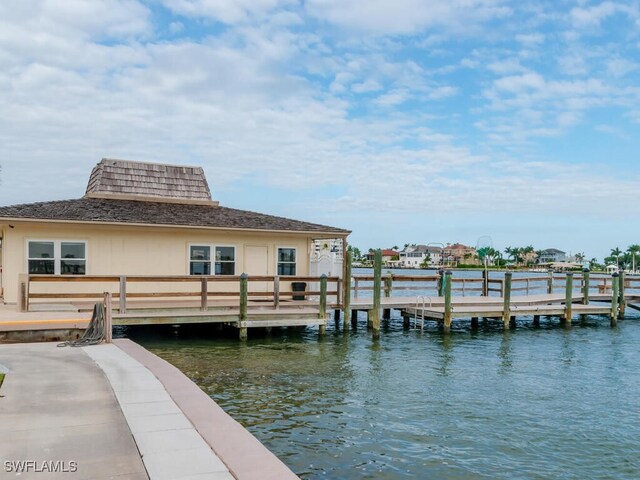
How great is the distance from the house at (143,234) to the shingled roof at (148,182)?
0.04m

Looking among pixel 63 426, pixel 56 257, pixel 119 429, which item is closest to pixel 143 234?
pixel 56 257

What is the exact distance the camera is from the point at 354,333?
21.3 m

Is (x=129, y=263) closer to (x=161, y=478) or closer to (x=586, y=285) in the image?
(x=161, y=478)

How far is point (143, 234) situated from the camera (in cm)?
1928

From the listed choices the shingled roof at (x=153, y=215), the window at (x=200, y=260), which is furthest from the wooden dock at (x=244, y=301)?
the shingled roof at (x=153, y=215)

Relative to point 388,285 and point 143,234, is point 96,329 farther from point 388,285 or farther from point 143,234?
point 388,285

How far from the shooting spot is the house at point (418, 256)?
170 meters

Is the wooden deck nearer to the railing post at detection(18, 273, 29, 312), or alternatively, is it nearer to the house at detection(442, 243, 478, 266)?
the railing post at detection(18, 273, 29, 312)

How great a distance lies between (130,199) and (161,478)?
18652 mm

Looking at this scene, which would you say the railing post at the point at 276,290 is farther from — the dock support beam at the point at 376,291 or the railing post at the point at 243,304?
the dock support beam at the point at 376,291

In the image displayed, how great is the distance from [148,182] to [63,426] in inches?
701

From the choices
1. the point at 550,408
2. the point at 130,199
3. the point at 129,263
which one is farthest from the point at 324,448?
Answer: the point at 130,199

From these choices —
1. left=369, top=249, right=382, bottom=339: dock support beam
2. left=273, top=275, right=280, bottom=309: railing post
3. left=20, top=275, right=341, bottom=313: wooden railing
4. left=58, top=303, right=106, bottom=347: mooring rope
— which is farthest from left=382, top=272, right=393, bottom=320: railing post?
left=58, top=303, right=106, bottom=347: mooring rope

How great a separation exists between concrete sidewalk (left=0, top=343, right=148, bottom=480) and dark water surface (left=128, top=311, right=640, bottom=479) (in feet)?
8.03
